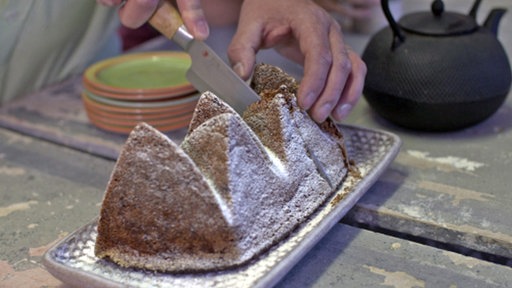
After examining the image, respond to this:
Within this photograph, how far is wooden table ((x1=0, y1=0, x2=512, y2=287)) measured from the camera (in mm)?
926

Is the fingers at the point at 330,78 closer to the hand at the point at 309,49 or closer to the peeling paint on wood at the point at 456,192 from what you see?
the hand at the point at 309,49

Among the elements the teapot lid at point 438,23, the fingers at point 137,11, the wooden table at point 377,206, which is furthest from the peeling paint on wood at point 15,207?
the teapot lid at point 438,23

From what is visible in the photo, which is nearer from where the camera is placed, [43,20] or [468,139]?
[468,139]

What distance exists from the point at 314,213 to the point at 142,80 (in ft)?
2.08

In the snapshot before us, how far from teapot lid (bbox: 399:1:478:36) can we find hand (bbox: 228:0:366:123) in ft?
0.61

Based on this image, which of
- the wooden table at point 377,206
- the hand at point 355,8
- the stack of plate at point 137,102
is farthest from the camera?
the hand at point 355,8

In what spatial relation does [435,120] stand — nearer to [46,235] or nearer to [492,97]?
[492,97]

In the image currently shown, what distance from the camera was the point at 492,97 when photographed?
1.27 m

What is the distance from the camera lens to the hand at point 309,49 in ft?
3.55

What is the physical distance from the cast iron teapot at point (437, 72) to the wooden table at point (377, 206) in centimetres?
7

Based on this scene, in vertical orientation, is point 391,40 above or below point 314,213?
above

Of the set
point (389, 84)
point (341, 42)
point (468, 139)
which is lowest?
point (468, 139)

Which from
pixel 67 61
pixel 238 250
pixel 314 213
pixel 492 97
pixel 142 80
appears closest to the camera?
pixel 238 250

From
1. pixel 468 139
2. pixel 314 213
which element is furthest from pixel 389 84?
pixel 314 213
